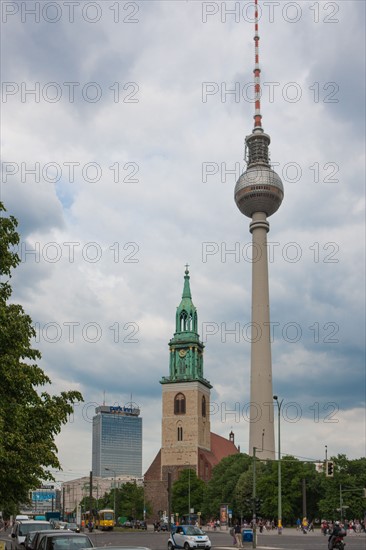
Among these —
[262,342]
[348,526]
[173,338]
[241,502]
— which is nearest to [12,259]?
[348,526]

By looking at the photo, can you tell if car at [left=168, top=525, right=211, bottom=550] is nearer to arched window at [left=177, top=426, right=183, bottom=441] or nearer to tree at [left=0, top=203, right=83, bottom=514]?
tree at [left=0, top=203, right=83, bottom=514]

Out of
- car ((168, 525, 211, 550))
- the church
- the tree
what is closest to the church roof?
the church

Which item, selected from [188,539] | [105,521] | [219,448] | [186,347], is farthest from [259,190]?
[188,539]

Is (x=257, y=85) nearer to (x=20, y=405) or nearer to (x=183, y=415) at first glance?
(x=183, y=415)

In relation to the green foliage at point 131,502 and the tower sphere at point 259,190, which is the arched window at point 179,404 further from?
the tower sphere at point 259,190

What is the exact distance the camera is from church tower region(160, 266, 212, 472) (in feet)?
450

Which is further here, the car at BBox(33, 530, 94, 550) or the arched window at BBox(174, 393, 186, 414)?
the arched window at BBox(174, 393, 186, 414)

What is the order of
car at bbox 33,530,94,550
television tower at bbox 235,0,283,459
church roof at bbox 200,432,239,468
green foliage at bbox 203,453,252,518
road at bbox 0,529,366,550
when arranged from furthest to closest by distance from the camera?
church roof at bbox 200,432,239,468 < television tower at bbox 235,0,283,459 < green foliage at bbox 203,453,252,518 < road at bbox 0,529,366,550 < car at bbox 33,530,94,550

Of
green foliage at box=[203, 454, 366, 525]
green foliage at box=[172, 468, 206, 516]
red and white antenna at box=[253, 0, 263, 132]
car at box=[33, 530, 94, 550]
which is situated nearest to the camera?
car at box=[33, 530, 94, 550]

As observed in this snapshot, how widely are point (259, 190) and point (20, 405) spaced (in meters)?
117

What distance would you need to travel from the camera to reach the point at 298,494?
306ft

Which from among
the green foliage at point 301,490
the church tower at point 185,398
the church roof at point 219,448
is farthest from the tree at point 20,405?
the church roof at point 219,448

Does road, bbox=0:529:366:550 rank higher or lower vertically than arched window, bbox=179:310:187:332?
lower

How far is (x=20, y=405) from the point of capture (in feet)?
69.3
